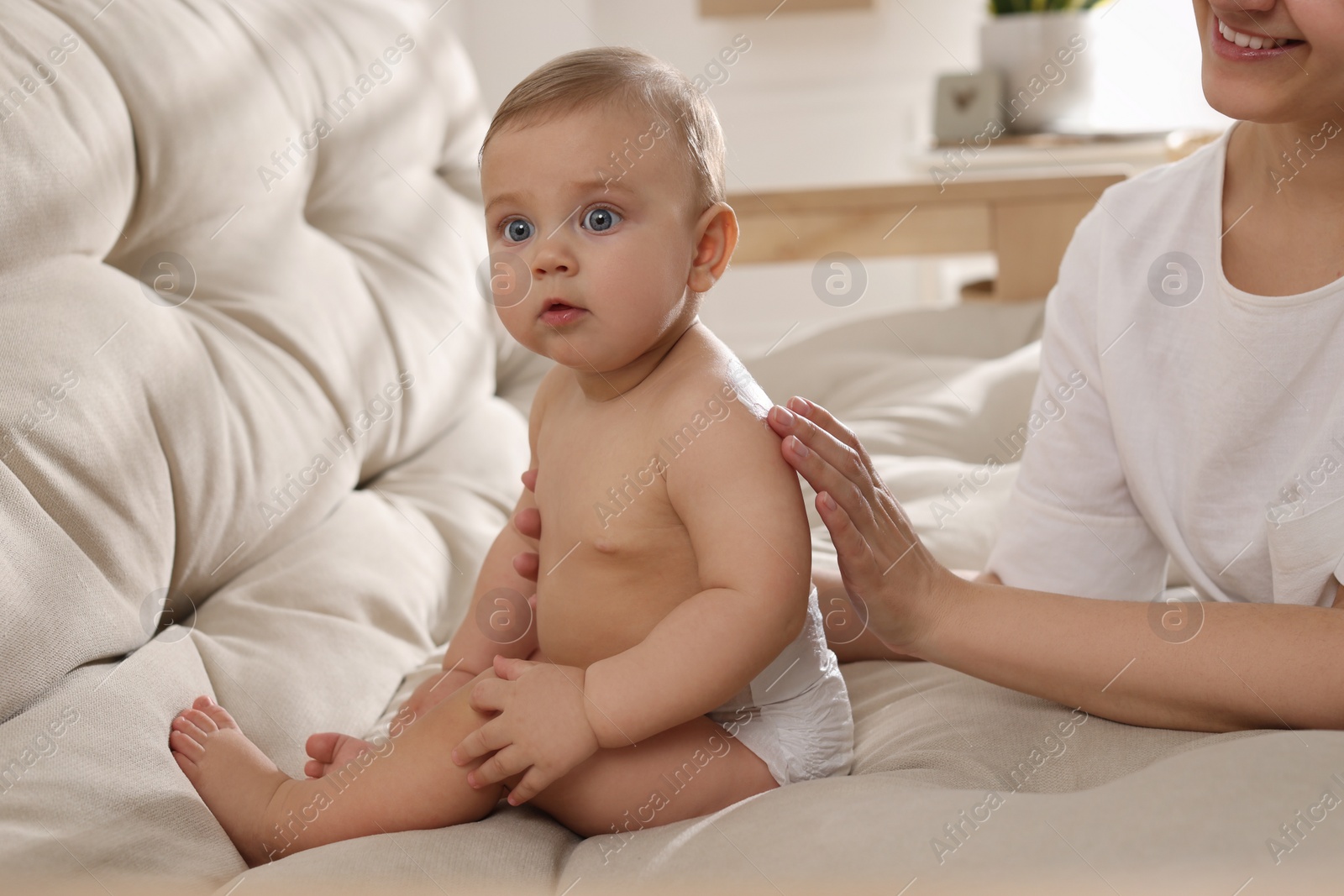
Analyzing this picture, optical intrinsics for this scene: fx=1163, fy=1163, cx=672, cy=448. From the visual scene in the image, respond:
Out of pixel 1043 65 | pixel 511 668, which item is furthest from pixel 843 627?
pixel 1043 65

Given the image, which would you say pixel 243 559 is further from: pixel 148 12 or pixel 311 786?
pixel 148 12

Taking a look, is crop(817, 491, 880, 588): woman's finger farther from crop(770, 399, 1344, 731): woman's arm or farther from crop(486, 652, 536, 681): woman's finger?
crop(486, 652, 536, 681): woman's finger

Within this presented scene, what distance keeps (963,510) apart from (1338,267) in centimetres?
41

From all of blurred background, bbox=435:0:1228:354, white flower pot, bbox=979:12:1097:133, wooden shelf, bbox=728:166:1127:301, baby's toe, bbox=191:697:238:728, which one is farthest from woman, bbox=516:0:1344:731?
blurred background, bbox=435:0:1228:354

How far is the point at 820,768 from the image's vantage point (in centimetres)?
69

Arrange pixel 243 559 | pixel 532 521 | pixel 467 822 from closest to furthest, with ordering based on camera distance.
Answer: pixel 467 822
pixel 532 521
pixel 243 559

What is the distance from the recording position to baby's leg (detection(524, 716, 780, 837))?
0.64 meters

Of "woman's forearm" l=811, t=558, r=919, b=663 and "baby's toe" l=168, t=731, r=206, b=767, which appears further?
"woman's forearm" l=811, t=558, r=919, b=663

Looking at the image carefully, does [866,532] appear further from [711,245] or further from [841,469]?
[711,245]

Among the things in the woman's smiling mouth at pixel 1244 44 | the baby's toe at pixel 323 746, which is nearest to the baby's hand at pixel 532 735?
the baby's toe at pixel 323 746

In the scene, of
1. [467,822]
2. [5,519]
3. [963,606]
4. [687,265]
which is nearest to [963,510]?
[963,606]

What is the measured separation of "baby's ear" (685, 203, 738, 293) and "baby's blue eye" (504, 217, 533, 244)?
101 mm

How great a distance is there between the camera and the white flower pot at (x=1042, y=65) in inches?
102

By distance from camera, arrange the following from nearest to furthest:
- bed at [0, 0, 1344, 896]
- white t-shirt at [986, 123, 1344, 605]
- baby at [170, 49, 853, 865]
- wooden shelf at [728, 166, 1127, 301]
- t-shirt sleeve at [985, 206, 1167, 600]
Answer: bed at [0, 0, 1344, 896]
baby at [170, 49, 853, 865]
white t-shirt at [986, 123, 1344, 605]
t-shirt sleeve at [985, 206, 1167, 600]
wooden shelf at [728, 166, 1127, 301]
